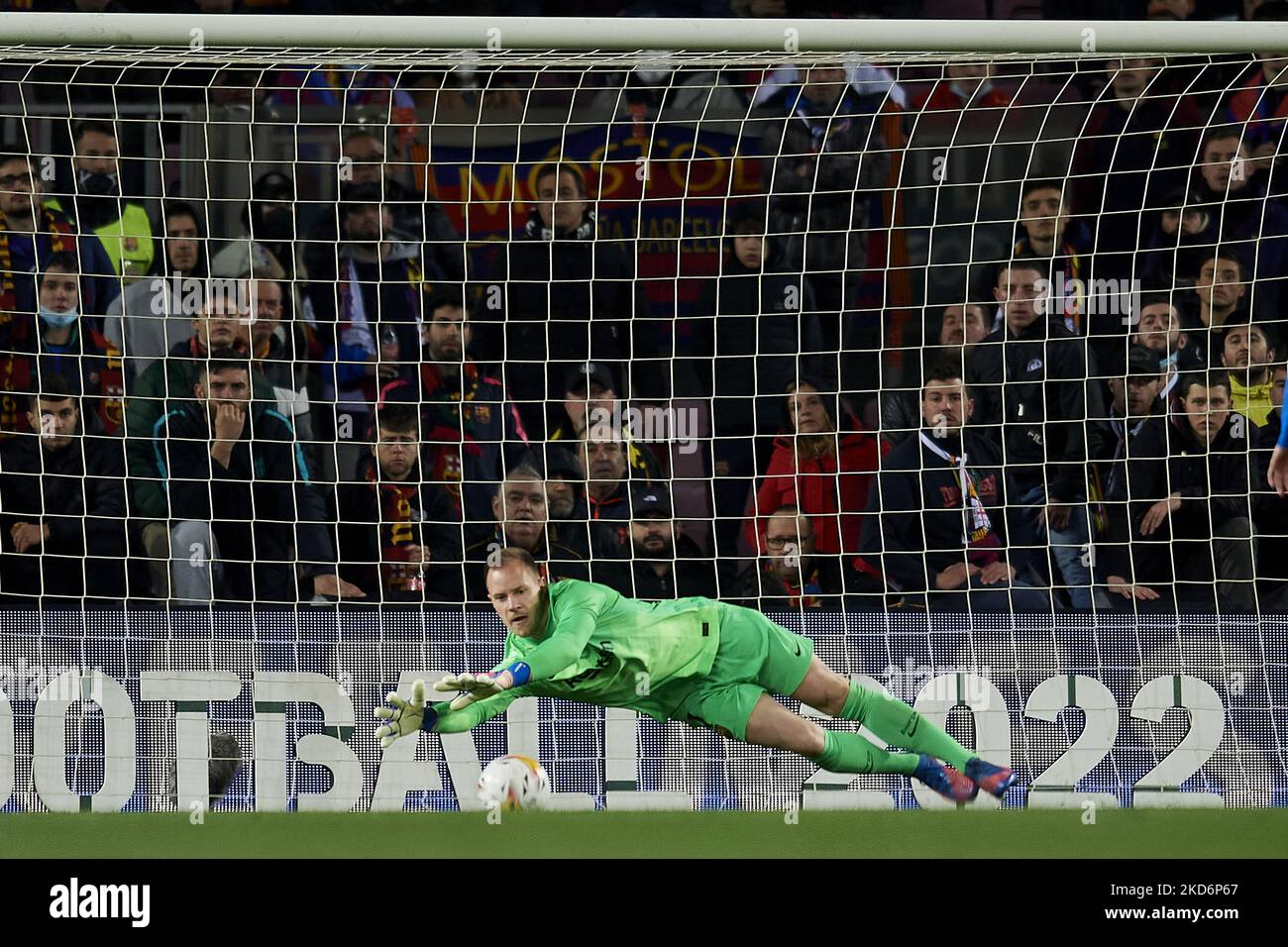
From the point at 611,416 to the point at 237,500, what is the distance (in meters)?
1.25

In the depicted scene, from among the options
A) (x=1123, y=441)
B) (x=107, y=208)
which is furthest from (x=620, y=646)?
(x=107, y=208)

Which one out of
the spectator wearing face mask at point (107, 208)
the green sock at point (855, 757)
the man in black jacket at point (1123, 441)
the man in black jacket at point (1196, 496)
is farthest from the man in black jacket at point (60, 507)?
→ the man in black jacket at point (1196, 496)

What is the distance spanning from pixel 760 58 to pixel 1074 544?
1942 millimetres

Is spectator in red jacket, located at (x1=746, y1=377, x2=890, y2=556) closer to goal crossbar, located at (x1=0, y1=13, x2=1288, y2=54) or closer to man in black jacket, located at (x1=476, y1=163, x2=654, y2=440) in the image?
man in black jacket, located at (x1=476, y1=163, x2=654, y2=440)

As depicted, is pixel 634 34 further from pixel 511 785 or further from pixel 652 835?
pixel 652 835

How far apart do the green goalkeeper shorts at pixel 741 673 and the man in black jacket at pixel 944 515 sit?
0.50 m

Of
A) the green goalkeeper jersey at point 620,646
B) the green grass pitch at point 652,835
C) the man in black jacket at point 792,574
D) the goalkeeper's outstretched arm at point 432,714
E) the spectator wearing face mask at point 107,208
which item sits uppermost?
the spectator wearing face mask at point 107,208

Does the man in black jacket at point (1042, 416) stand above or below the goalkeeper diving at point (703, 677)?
above

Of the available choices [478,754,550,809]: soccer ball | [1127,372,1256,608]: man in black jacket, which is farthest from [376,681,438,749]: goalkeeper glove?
[1127,372,1256,608]: man in black jacket

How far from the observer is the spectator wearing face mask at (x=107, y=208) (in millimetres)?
5742

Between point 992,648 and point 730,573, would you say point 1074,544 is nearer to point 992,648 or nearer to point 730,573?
point 992,648

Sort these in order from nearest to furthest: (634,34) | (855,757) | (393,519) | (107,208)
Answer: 1. (634,34)
2. (855,757)
3. (393,519)
4. (107,208)

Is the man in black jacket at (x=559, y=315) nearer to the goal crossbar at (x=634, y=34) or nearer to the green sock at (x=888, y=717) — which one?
the goal crossbar at (x=634, y=34)

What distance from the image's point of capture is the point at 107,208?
590 centimetres
